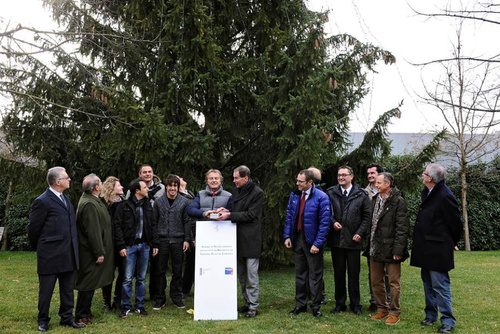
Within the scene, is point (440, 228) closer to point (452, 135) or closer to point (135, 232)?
point (135, 232)

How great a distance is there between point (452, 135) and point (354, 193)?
11225mm

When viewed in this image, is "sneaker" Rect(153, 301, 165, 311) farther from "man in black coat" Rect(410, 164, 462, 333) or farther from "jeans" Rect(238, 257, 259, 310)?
"man in black coat" Rect(410, 164, 462, 333)

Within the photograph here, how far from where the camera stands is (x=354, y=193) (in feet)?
21.0

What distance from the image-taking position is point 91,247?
18.9 feet

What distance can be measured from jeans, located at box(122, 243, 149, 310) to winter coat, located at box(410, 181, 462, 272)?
3.49 metres

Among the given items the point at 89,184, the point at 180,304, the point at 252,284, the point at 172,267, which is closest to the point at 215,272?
the point at 252,284

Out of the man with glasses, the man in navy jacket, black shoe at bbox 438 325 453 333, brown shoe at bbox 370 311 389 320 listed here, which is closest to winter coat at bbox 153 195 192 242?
the man in navy jacket

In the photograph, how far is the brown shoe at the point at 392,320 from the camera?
5.79m

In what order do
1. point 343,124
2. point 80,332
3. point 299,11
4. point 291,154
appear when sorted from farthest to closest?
point 343,124
point 299,11
point 291,154
point 80,332

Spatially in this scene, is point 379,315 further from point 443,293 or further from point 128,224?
point 128,224

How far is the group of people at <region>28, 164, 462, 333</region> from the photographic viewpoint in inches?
217

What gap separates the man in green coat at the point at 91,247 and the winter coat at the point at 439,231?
376 cm

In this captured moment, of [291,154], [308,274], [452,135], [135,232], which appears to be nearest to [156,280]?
[135,232]

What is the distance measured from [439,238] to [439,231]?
79 millimetres
